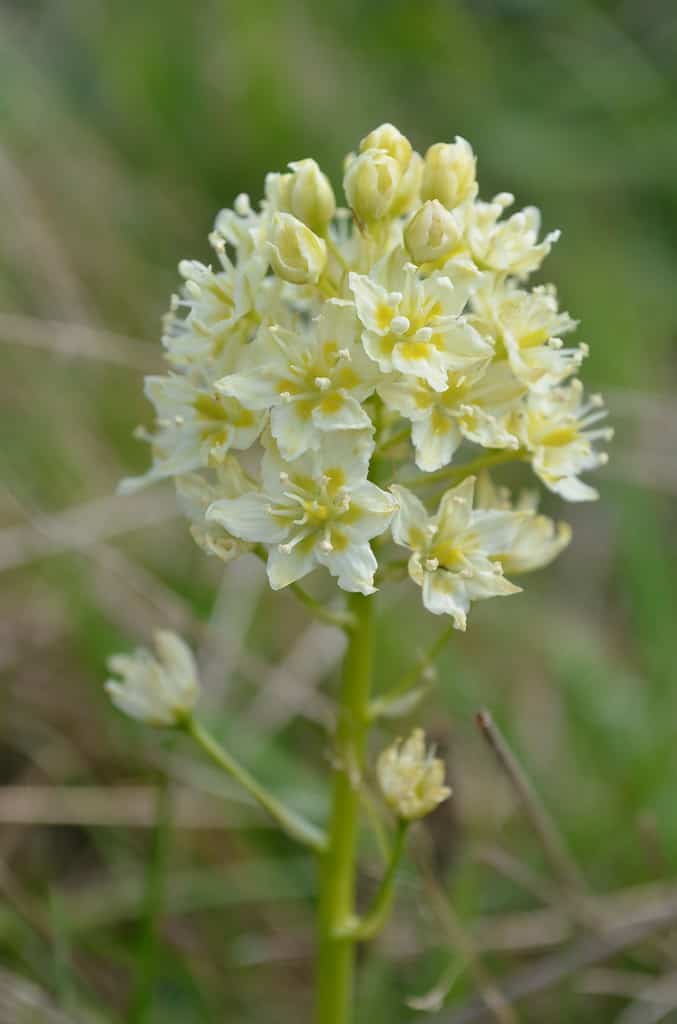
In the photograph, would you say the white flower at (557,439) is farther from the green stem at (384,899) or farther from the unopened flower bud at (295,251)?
the green stem at (384,899)

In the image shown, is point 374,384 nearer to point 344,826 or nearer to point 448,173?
point 448,173

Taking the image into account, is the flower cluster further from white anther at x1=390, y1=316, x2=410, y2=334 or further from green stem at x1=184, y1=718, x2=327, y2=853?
green stem at x1=184, y1=718, x2=327, y2=853

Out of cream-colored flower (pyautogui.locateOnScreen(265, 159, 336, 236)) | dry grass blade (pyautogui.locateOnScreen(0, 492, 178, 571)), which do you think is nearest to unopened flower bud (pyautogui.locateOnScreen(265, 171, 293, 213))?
cream-colored flower (pyautogui.locateOnScreen(265, 159, 336, 236))

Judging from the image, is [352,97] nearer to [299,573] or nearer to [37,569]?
[37,569]

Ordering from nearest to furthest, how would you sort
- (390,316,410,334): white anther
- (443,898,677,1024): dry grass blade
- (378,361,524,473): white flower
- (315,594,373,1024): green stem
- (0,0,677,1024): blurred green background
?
(390,316,410,334): white anther < (378,361,524,473): white flower < (315,594,373,1024): green stem < (443,898,677,1024): dry grass blade < (0,0,677,1024): blurred green background

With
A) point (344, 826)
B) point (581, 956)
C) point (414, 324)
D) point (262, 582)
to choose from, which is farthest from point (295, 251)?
point (262, 582)

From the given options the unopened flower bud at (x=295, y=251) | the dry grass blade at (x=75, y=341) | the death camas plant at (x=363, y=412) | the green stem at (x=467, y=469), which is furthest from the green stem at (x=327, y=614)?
the dry grass blade at (x=75, y=341)
